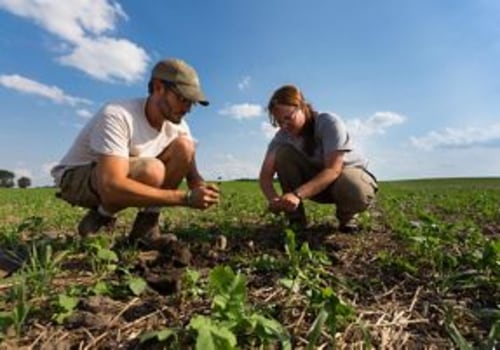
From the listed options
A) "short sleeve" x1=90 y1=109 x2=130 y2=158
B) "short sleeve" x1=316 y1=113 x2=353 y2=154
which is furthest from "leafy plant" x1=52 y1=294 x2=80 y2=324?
"short sleeve" x1=316 y1=113 x2=353 y2=154

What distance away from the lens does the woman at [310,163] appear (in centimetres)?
456

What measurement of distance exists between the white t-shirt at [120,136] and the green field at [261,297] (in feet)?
2.37

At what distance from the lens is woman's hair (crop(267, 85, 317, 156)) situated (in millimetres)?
4582

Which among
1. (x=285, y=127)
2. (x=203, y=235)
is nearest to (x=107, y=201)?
(x=203, y=235)

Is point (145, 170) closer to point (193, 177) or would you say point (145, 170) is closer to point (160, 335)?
point (193, 177)

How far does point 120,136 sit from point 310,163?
5.81 ft

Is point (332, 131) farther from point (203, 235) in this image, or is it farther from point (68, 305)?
point (68, 305)

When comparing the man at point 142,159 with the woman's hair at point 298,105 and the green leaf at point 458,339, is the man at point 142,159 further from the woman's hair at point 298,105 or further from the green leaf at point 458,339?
the green leaf at point 458,339

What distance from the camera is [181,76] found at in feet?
13.2

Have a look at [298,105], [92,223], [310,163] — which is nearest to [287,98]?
[298,105]

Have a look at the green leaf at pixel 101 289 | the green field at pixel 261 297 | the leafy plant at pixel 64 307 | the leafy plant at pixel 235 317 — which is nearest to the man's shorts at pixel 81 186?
the green field at pixel 261 297

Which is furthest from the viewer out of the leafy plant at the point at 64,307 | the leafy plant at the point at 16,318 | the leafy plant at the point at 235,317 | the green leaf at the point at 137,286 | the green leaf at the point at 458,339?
the green leaf at the point at 137,286

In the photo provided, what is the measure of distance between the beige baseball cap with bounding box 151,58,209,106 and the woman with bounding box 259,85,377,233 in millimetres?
793

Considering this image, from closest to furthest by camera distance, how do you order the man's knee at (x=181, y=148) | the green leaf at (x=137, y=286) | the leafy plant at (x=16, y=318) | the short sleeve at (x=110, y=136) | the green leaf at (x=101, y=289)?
1. the leafy plant at (x=16, y=318)
2. the green leaf at (x=137, y=286)
3. the green leaf at (x=101, y=289)
4. the short sleeve at (x=110, y=136)
5. the man's knee at (x=181, y=148)
